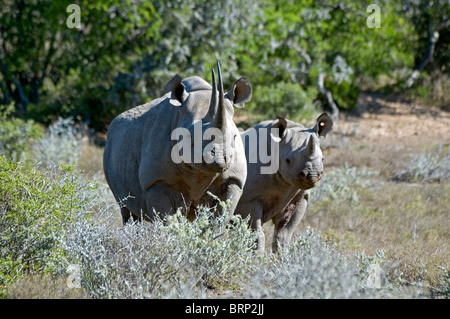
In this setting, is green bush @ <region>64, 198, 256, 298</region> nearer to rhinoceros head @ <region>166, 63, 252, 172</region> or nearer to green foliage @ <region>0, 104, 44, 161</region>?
rhinoceros head @ <region>166, 63, 252, 172</region>

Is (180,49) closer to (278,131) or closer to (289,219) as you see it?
(278,131)

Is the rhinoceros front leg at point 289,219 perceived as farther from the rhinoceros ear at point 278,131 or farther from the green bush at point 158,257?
the green bush at point 158,257

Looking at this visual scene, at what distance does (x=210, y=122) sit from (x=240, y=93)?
2.53 ft

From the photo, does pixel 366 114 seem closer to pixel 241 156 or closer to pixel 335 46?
pixel 335 46

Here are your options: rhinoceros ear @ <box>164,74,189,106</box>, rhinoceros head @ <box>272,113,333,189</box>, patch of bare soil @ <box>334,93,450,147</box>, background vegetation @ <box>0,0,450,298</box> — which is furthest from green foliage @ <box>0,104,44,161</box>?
patch of bare soil @ <box>334,93,450,147</box>

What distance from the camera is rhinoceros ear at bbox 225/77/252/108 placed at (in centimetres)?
603

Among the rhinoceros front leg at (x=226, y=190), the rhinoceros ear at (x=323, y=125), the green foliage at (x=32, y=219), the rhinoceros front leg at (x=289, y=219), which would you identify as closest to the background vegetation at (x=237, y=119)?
the green foliage at (x=32, y=219)

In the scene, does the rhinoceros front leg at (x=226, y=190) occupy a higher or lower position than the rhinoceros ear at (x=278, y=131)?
lower

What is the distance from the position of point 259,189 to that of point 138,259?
203cm

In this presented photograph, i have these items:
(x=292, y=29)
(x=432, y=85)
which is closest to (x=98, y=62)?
(x=292, y=29)

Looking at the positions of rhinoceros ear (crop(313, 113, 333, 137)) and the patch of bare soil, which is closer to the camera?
rhinoceros ear (crop(313, 113, 333, 137))

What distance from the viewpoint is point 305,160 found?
660cm

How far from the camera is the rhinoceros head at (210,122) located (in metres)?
5.29

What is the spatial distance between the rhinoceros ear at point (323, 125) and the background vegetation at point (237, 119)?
3.52ft
